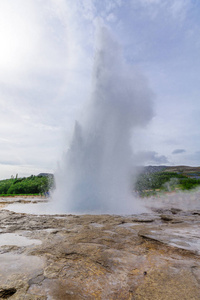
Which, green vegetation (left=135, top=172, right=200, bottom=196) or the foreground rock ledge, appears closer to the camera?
the foreground rock ledge

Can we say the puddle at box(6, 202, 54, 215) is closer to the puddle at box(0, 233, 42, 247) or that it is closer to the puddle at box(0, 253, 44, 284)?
the puddle at box(0, 233, 42, 247)

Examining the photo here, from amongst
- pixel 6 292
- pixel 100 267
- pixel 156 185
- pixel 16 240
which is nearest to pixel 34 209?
pixel 16 240

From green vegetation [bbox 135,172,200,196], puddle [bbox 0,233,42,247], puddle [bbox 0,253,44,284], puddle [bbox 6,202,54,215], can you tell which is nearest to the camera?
puddle [bbox 0,253,44,284]

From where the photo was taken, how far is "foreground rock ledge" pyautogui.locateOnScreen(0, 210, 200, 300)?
282 centimetres

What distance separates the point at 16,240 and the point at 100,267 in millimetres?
3180

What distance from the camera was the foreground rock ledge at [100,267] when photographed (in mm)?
2816

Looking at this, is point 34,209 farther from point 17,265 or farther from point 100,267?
point 100,267

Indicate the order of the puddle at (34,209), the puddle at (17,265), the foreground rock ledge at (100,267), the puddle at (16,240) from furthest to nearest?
the puddle at (34,209) → the puddle at (16,240) → the puddle at (17,265) → the foreground rock ledge at (100,267)

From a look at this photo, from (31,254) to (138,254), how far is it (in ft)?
8.18

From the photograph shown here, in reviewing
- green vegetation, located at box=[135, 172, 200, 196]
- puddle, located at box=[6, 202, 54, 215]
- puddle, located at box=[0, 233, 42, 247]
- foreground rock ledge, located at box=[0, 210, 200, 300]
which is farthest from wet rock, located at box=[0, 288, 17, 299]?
green vegetation, located at box=[135, 172, 200, 196]

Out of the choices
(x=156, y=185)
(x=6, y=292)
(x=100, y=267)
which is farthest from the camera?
(x=156, y=185)

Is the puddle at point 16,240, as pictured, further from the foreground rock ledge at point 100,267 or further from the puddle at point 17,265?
the puddle at point 17,265

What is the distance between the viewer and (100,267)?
3.65 metres

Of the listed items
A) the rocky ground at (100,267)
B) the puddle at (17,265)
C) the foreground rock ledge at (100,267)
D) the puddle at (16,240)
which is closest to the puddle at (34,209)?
the puddle at (16,240)
